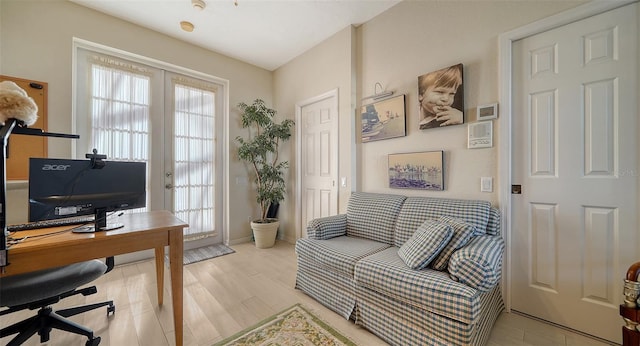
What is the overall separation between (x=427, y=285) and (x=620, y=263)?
1.33m

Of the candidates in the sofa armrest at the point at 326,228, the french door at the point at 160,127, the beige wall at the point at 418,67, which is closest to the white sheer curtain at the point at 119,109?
the french door at the point at 160,127

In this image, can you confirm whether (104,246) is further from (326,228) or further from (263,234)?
(263,234)

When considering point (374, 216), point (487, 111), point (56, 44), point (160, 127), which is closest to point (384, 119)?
point (487, 111)

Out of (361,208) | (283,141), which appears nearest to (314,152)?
(283,141)

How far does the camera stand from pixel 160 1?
245 cm

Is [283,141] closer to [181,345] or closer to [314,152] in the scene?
[314,152]

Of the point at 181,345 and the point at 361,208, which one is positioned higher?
the point at 361,208

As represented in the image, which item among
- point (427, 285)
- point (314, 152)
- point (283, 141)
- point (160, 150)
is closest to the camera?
point (427, 285)

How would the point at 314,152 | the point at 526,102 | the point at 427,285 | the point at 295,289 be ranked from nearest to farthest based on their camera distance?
1. the point at 427,285
2. the point at 526,102
3. the point at 295,289
4. the point at 314,152

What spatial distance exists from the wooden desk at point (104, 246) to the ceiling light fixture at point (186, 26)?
2.45m

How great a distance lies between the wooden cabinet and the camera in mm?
2107

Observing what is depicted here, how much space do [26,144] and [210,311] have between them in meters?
2.39

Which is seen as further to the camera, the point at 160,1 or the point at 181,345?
the point at 160,1

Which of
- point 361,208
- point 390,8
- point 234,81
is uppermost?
point 390,8
